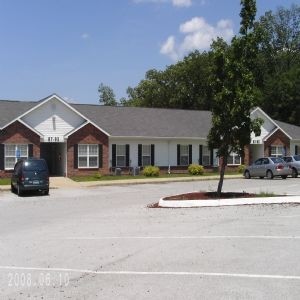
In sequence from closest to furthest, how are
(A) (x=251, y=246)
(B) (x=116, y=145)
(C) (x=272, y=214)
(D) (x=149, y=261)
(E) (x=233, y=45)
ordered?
(D) (x=149, y=261), (A) (x=251, y=246), (C) (x=272, y=214), (E) (x=233, y=45), (B) (x=116, y=145)

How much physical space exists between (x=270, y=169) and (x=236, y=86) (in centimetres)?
1823

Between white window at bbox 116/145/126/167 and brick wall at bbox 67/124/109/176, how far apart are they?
4.40 feet

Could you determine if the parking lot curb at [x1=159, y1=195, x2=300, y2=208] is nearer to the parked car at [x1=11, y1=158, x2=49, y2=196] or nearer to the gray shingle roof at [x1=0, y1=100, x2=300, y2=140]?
the parked car at [x1=11, y1=158, x2=49, y2=196]

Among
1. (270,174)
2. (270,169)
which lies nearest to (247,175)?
(270,174)

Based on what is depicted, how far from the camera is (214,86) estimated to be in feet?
72.3

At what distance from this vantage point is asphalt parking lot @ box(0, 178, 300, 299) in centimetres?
810

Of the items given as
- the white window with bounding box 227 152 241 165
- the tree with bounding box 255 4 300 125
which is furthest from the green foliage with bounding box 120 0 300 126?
the white window with bounding box 227 152 241 165

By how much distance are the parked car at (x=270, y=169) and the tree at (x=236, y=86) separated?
16993mm

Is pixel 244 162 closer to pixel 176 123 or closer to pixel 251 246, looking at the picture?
pixel 176 123

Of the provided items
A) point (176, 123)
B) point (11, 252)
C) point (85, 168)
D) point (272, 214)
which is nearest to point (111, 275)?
point (11, 252)

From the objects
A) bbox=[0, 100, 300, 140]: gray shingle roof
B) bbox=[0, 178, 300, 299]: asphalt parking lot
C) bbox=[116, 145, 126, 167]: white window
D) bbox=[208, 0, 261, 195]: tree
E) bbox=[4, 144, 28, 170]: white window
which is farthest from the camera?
bbox=[116, 145, 126, 167]: white window

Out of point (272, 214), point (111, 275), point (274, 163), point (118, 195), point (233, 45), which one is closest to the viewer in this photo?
point (111, 275)

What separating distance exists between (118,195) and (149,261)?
1637 centimetres

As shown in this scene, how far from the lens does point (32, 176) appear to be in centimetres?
2739
